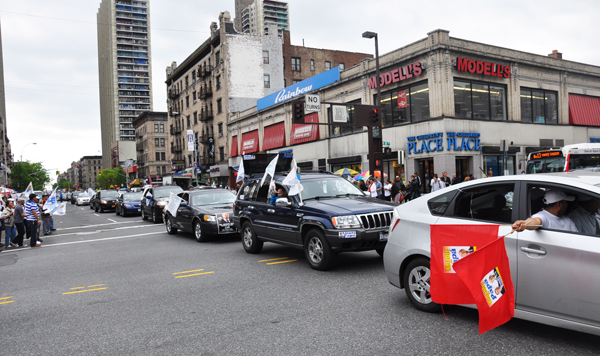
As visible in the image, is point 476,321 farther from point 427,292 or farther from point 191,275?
point 191,275

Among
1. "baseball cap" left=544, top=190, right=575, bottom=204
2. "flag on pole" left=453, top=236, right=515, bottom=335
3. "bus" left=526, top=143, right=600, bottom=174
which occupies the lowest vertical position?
"flag on pole" left=453, top=236, right=515, bottom=335

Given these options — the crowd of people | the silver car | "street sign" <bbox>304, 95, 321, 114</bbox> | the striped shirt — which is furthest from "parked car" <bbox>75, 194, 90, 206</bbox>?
the silver car

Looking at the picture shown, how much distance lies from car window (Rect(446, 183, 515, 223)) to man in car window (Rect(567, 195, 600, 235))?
56cm

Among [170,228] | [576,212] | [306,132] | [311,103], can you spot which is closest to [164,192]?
[170,228]

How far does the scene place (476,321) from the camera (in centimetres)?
485

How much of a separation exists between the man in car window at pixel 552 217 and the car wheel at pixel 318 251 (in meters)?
3.95

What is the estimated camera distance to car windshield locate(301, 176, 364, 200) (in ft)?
29.0

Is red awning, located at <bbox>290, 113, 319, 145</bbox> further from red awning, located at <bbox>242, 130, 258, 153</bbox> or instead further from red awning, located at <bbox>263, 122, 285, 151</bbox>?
red awning, located at <bbox>242, 130, 258, 153</bbox>

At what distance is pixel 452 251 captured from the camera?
14.1ft

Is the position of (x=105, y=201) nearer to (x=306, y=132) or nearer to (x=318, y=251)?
(x=306, y=132)

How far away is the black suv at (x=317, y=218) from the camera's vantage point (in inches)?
292

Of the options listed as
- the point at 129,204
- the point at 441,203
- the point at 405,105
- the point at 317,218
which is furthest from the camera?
the point at 405,105

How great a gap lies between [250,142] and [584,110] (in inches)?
1181

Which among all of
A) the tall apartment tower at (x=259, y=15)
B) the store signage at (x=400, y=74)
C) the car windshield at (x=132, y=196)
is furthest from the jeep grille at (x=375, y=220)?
the tall apartment tower at (x=259, y=15)
